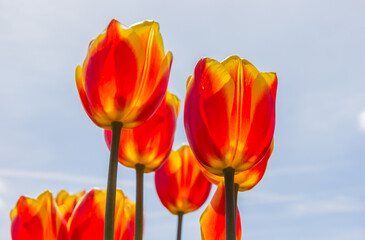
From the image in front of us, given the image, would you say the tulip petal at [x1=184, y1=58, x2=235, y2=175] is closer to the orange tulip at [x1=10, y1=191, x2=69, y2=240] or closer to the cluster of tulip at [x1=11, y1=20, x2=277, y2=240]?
the cluster of tulip at [x1=11, y1=20, x2=277, y2=240]

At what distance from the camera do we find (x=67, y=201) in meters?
1.02

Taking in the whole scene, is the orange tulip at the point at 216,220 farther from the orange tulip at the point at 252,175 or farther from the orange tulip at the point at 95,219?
the orange tulip at the point at 95,219

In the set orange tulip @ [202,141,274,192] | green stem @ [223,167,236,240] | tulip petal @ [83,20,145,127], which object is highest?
tulip petal @ [83,20,145,127]

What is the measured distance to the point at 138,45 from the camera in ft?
2.37

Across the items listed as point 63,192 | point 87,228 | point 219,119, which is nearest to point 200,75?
point 219,119

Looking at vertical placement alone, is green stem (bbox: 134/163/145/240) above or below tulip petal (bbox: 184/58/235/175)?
below

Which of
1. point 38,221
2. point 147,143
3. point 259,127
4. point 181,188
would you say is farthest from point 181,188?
point 259,127

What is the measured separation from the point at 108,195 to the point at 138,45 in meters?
0.24

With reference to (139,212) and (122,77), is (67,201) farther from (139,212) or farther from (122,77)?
(122,77)

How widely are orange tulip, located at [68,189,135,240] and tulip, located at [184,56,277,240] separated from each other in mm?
243

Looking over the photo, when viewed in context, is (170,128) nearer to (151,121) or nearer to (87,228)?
(151,121)

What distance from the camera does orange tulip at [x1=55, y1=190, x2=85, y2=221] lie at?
959 mm

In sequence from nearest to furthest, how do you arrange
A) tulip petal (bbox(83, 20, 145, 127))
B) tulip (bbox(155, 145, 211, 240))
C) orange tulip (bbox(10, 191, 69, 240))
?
tulip petal (bbox(83, 20, 145, 127)) → orange tulip (bbox(10, 191, 69, 240)) → tulip (bbox(155, 145, 211, 240))

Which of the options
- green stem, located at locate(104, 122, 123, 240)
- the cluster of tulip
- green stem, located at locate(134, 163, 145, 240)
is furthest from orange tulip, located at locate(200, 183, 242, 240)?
green stem, located at locate(104, 122, 123, 240)
